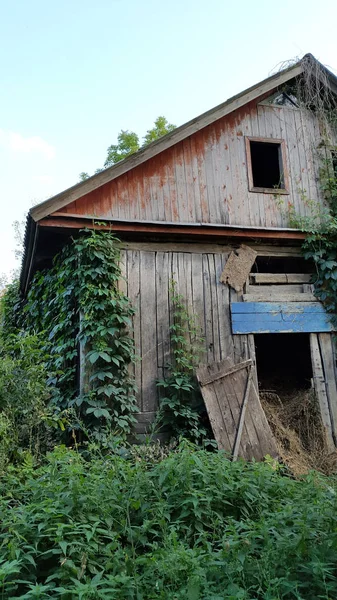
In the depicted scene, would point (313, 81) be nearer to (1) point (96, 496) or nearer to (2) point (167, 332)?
(2) point (167, 332)

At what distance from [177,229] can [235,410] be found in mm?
2854

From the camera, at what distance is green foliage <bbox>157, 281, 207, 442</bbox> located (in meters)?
6.82

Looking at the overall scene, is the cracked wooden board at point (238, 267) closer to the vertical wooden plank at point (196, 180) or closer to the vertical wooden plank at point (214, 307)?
the vertical wooden plank at point (214, 307)

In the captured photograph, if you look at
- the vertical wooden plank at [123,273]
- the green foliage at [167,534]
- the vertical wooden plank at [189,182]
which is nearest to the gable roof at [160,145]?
the vertical wooden plank at [189,182]

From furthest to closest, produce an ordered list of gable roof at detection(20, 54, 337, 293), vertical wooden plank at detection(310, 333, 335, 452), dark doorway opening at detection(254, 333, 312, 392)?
dark doorway opening at detection(254, 333, 312, 392), vertical wooden plank at detection(310, 333, 335, 452), gable roof at detection(20, 54, 337, 293)

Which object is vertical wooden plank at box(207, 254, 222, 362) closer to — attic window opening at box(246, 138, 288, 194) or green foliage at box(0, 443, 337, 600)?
attic window opening at box(246, 138, 288, 194)

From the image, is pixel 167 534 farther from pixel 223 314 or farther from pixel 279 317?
pixel 279 317

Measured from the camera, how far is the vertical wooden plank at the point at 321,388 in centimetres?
762

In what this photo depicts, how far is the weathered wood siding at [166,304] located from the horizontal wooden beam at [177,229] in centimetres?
30

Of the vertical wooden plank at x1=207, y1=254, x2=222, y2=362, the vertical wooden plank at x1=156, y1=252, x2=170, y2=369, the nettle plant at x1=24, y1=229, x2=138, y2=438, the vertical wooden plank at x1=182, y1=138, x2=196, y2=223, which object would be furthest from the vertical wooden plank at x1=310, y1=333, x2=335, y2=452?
the nettle plant at x1=24, y1=229, x2=138, y2=438

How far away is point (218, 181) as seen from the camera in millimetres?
8117

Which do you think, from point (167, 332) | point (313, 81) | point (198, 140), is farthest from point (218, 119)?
point (167, 332)

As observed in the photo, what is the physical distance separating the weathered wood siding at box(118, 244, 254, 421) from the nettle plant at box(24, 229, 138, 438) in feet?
0.79

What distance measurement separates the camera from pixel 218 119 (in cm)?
829
